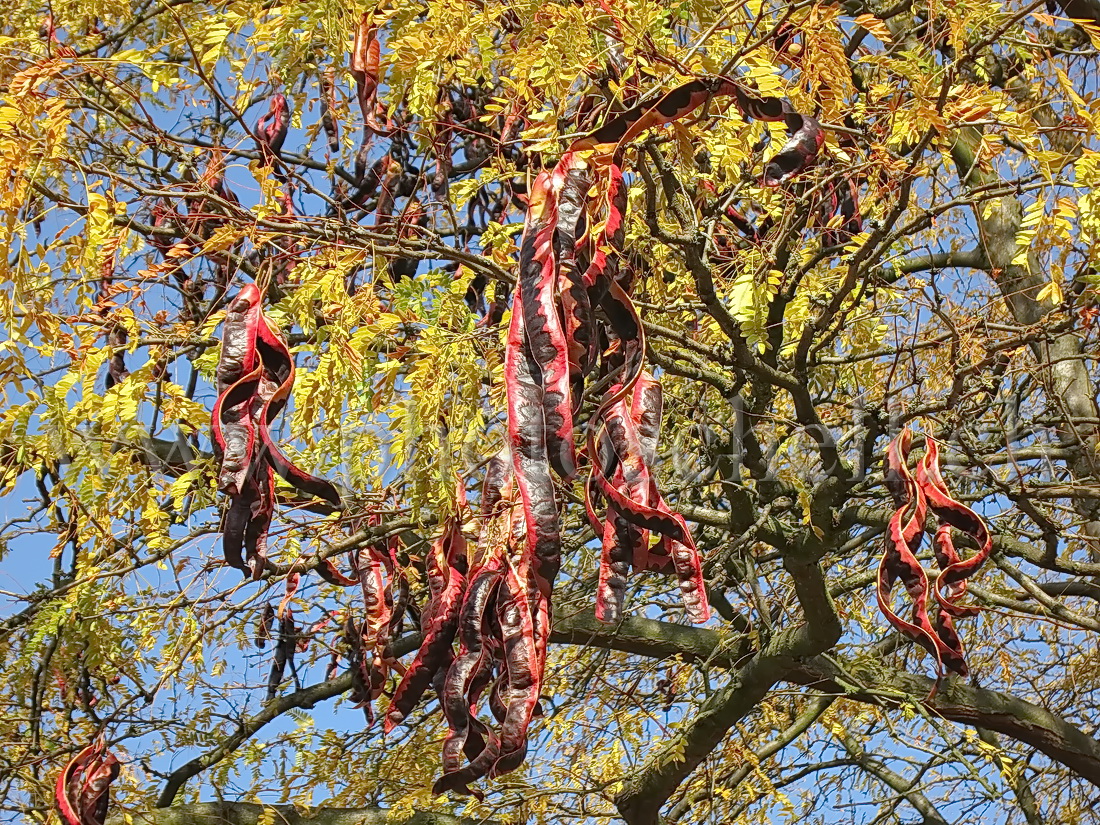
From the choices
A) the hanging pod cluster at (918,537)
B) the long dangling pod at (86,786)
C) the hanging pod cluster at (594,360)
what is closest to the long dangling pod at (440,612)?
the hanging pod cluster at (594,360)

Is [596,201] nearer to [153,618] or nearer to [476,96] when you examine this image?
[153,618]

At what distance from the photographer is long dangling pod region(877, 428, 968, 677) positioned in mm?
4039

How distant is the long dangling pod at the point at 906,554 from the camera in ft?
13.3

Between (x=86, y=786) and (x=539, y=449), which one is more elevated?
(x=86, y=786)

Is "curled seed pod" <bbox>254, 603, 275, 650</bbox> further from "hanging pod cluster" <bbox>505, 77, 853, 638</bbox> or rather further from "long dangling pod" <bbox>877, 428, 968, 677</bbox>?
"hanging pod cluster" <bbox>505, 77, 853, 638</bbox>

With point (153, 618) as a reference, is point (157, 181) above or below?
above

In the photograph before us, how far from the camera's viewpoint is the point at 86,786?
4773 millimetres

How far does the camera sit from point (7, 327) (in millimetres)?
3389

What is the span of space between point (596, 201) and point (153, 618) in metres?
3.32

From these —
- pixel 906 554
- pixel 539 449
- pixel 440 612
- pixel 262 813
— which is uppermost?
pixel 262 813

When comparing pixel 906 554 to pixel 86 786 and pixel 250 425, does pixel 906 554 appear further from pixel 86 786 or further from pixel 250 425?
pixel 86 786

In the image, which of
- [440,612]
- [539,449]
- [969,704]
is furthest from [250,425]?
[969,704]

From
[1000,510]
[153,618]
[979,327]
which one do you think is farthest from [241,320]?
[1000,510]

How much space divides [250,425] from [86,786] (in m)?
2.60
